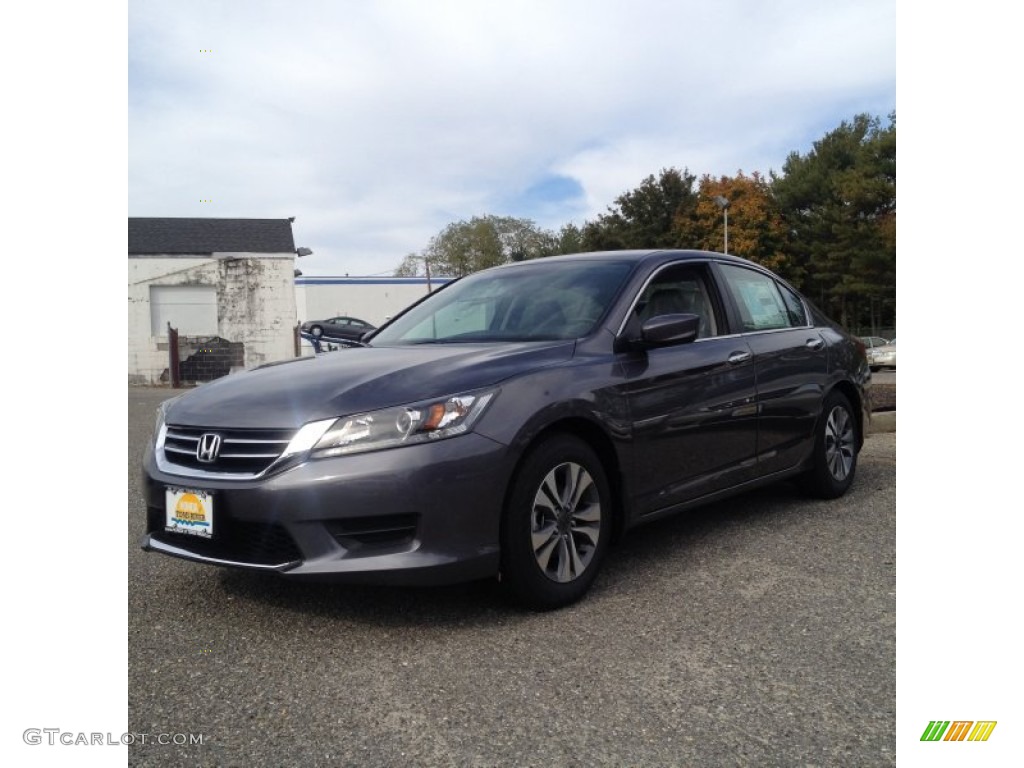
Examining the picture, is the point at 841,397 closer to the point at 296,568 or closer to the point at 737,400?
the point at 737,400

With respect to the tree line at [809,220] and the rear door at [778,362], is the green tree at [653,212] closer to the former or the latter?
the tree line at [809,220]

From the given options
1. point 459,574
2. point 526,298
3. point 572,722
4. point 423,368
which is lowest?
point 572,722

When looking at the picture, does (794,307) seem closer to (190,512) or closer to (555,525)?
(555,525)

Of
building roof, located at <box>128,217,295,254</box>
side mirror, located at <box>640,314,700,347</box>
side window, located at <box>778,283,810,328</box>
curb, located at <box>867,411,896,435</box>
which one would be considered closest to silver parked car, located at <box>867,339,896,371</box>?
curb, located at <box>867,411,896,435</box>

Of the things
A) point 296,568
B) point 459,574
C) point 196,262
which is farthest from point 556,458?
point 196,262

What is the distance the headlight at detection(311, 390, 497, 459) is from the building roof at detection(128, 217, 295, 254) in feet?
103


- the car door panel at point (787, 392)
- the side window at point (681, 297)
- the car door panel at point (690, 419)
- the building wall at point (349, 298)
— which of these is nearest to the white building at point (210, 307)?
the building wall at point (349, 298)

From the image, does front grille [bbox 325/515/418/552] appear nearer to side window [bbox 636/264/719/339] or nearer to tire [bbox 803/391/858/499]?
side window [bbox 636/264/719/339]

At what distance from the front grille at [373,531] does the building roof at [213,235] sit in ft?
103

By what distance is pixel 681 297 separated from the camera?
459 cm

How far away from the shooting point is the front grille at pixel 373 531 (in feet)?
10.2

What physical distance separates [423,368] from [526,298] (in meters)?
1.15

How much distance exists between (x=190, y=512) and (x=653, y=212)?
165ft

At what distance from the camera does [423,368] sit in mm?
3484
